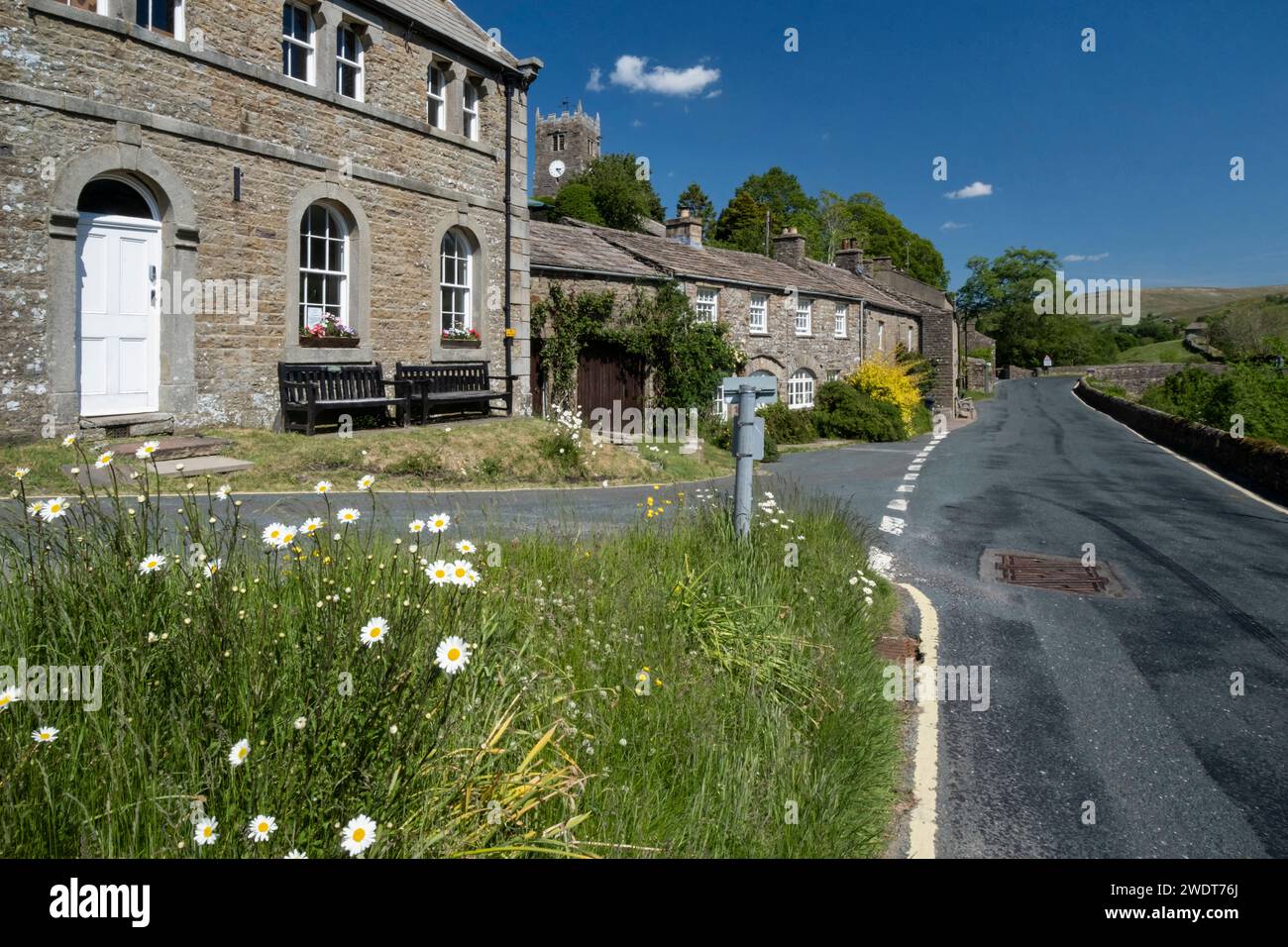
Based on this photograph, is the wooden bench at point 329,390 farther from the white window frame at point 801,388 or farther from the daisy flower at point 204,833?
the white window frame at point 801,388

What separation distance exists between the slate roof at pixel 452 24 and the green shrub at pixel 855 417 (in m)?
15.4

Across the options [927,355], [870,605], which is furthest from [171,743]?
[927,355]

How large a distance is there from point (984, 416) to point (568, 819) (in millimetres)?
42774

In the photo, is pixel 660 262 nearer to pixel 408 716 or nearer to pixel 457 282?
pixel 457 282

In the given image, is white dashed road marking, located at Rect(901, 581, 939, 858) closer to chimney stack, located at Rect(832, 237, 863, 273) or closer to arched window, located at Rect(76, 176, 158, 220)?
arched window, located at Rect(76, 176, 158, 220)

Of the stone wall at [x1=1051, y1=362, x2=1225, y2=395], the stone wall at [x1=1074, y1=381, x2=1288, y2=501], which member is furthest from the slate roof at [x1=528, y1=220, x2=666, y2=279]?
the stone wall at [x1=1051, y1=362, x2=1225, y2=395]

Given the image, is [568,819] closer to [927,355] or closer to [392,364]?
[392,364]

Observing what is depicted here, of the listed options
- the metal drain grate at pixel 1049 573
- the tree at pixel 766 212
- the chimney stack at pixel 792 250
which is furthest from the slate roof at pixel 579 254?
the tree at pixel 766 212

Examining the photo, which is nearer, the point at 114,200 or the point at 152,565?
the point at 152,565

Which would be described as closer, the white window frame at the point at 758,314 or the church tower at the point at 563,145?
the white window frame at the point at 758,314

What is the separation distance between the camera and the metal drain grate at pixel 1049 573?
8.35 m

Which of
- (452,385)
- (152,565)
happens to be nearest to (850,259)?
(452,385)

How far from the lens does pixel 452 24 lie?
17.5 meters

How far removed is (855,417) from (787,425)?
3.30m
